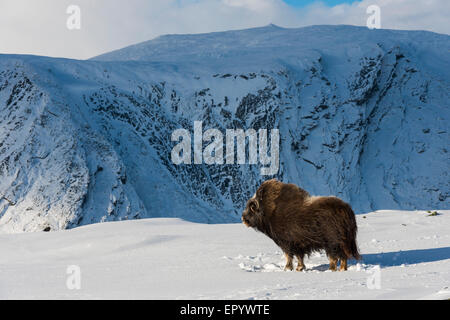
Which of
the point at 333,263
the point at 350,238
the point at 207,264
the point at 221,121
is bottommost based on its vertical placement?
the point at 207,264

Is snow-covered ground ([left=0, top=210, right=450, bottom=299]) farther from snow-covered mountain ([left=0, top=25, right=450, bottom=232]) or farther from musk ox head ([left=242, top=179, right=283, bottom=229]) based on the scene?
snow-covered mountain ([left=0, top=25, right=450, bottom=232])

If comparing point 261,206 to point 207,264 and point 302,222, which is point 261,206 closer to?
point 302,222

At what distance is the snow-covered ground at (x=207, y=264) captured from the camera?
6.48 metres

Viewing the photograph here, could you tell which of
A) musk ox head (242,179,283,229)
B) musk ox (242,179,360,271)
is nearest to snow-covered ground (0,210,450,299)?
musk ox (242,179,360,271)

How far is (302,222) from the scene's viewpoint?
8.52m

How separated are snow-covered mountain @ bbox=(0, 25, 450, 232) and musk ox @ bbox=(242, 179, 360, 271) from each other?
17836mm

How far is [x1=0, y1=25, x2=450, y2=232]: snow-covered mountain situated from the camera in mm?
27062

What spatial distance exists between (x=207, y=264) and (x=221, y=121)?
91.1 feet

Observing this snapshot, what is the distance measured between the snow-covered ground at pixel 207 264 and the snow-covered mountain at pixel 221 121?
13.7 metres

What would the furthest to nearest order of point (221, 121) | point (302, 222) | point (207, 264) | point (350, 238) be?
point (221, 121)
point (207, 264)
point (302, 222)
point (350, 238)

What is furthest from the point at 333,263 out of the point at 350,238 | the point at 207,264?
the point at 207,264

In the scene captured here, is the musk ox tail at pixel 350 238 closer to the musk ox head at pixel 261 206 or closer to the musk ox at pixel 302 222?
the musk ox at pixel 302 222
